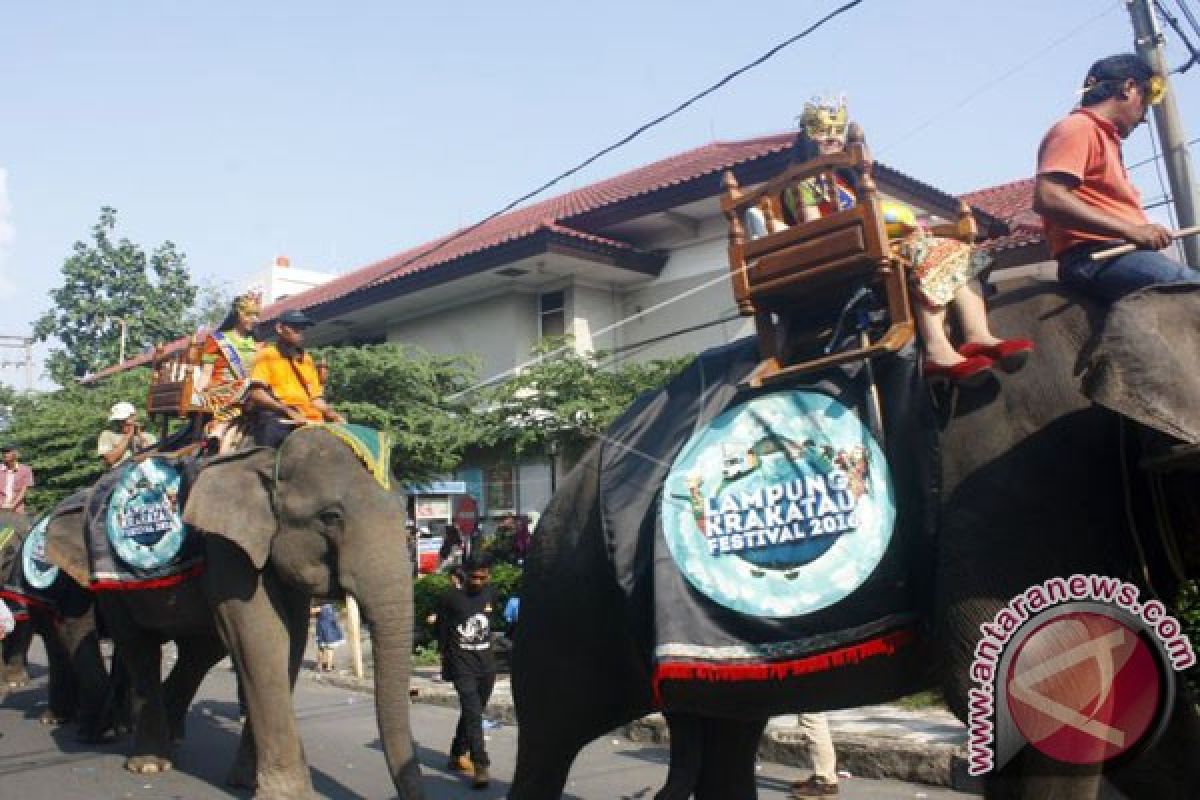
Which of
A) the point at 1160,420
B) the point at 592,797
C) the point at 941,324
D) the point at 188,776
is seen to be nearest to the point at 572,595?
the point at 941,324

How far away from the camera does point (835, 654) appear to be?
3.31m

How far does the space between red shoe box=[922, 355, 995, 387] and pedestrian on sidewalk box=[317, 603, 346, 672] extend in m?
11.6

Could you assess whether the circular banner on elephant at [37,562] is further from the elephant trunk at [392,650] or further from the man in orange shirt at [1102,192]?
the man in orange shirt at [1102,192]

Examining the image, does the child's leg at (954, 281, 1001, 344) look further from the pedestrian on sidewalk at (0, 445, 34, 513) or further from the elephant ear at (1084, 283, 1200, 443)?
the pedestrian on sidewalk at (0, 445, 34, 513)

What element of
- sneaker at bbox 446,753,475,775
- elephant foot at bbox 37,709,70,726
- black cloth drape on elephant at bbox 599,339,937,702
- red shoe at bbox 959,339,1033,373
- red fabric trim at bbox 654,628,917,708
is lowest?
sneaker at bbox 446,753,475,775

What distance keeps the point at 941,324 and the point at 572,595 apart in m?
1.72

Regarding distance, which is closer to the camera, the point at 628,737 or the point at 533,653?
the point at 533,653

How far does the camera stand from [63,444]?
20.5 m

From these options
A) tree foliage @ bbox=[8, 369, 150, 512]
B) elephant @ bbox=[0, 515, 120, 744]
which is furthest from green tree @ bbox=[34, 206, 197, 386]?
elephant @ bbox=[0, 515, 120, 744]

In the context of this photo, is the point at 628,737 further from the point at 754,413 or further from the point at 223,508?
the point at 754,413

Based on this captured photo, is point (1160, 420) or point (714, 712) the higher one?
point (1160, 420)

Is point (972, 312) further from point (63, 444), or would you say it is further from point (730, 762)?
point (63, 444)

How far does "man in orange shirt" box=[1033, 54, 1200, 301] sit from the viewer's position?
324cm

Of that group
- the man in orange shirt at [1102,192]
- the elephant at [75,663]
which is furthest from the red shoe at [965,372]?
the elephant at [75,663]
